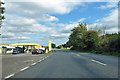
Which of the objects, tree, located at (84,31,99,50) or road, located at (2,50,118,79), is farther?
tree, located at (84,31,99,50)

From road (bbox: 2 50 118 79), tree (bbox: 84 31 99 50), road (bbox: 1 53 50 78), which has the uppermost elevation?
tree (bbox: 84 31 99 50)

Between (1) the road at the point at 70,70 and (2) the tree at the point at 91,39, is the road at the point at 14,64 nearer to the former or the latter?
(1) the road at the point at 70,70

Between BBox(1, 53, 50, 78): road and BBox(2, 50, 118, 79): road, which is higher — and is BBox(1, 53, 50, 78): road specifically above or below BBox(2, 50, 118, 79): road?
below

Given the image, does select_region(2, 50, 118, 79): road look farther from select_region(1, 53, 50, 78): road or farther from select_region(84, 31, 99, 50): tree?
select_region(84, 31, 99, 50): tree

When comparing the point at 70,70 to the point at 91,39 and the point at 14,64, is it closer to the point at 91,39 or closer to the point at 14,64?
the point at 14,64

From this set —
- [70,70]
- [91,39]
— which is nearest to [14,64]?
[70,70]

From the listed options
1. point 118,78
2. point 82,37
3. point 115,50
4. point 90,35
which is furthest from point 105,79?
point 82,37

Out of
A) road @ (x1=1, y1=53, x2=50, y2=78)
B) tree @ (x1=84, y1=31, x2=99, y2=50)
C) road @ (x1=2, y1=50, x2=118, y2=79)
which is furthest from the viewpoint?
tree @ (x1=84, y1=31, x2=99, y2=50)

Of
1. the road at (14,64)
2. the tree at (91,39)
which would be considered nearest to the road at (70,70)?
the road at (14,64)

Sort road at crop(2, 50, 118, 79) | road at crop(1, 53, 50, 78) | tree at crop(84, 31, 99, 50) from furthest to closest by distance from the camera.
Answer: tree at crop(84, 31, 99, 50) < road at crop(1, 53, 50, 78) < road at crop(2, 50, 118, 79)

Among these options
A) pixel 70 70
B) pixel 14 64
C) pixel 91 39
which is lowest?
pixel 14 64

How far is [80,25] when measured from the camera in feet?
Answer: 233

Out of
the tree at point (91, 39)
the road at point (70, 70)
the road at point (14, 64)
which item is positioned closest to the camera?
the road at point (70, 70)

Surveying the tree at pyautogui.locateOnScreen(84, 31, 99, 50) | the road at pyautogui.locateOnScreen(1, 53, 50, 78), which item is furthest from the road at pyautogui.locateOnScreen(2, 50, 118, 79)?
the tree at pyautogui.locateOnScreen(84, 31, 99, 50)
